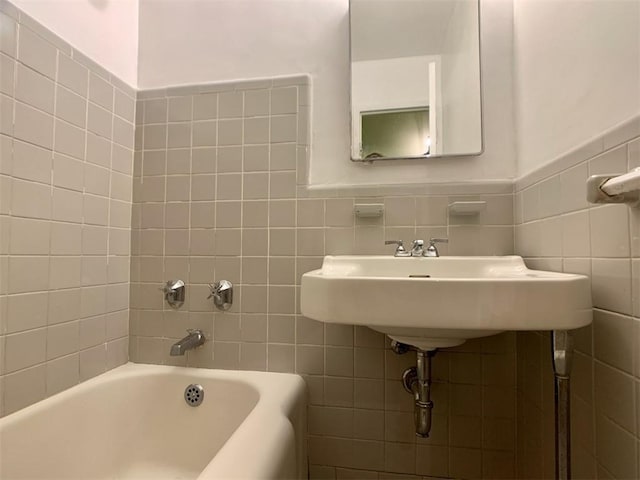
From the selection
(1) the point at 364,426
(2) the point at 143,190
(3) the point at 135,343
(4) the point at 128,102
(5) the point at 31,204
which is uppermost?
(4) the point at 128,102

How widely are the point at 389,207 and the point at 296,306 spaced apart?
0.45 meters

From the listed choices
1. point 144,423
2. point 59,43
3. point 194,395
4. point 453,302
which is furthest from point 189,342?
point 59,43

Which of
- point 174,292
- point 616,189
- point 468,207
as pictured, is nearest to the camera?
point 616,189

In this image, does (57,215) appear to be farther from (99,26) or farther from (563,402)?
(563,402)

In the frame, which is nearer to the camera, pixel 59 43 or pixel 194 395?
pixel 59 43

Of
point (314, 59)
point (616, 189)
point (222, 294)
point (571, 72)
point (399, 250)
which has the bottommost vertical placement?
point (222, 294)

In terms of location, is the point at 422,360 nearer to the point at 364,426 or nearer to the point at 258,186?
the point at 364,426

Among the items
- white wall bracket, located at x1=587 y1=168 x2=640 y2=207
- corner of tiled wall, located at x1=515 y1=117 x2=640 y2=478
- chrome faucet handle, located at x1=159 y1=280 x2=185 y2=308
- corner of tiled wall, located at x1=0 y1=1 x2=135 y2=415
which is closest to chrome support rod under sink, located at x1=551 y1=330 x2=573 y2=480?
corner of tiled wall, located at x1=515 y1=117 x2=640 y2=478

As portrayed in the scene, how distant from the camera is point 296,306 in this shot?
1.15 meters

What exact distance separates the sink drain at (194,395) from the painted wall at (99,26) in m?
1.11

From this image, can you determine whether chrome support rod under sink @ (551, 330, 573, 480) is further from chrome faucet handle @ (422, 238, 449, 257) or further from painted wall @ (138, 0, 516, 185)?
painted wall @ (138, 0, 516, 185)

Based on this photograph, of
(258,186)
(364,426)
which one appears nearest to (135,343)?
(258,186)

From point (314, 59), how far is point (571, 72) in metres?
0.77

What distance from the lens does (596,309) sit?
27.6 inches
